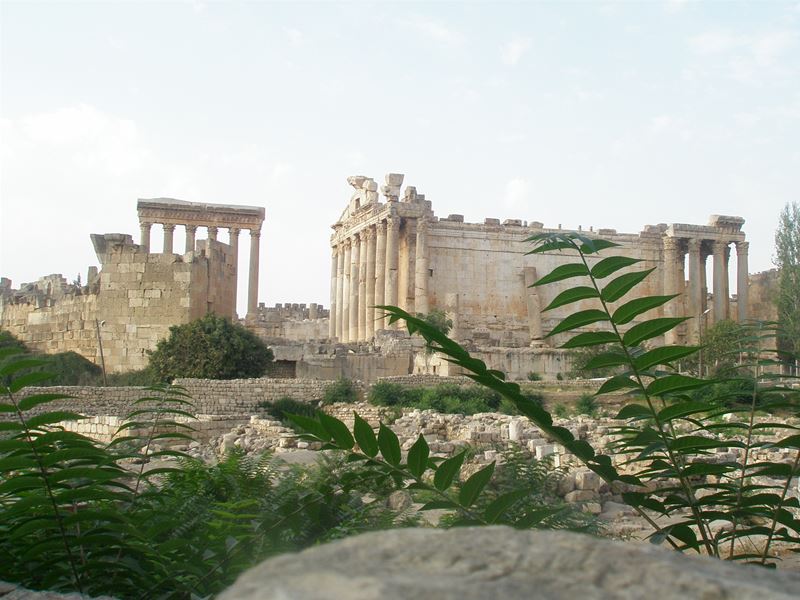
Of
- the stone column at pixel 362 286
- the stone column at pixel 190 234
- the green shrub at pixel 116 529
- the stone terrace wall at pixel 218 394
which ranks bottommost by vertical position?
the stone terrace wall at pixel 218 394

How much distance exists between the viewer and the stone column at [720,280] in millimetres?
42281

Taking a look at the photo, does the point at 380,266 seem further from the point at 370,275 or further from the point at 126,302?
the point at 126,302

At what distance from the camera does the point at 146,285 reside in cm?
2589

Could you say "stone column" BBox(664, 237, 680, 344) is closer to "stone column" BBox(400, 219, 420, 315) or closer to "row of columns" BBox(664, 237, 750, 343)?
"row of columns" BBox(664, 237, 750, 343)

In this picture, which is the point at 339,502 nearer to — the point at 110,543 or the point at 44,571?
the point at 110,543

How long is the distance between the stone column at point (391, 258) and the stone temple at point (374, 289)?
65mm

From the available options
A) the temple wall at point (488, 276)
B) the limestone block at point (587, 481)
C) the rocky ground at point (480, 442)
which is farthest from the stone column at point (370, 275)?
the limestone block at point (587, 481)

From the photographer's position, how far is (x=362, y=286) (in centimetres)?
4009

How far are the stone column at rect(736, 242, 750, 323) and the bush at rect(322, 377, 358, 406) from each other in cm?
2406

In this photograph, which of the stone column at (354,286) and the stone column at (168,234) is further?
the stone column at (354,286)

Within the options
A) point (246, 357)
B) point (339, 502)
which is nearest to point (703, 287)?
point (246, 357)

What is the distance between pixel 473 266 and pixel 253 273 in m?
9.30

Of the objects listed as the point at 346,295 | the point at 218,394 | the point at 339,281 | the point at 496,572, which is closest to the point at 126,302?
the point at 218,394

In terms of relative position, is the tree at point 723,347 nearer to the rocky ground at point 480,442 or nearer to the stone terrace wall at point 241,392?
the rocky ground at point 480,442
